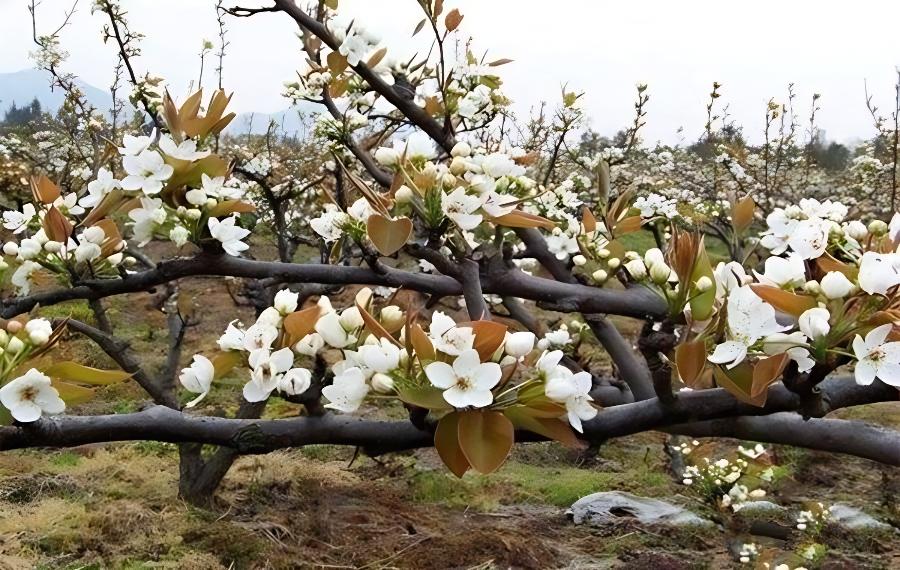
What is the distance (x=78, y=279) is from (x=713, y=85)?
495 cm

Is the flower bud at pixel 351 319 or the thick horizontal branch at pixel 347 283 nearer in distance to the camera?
the flower bud at pixel 351 319

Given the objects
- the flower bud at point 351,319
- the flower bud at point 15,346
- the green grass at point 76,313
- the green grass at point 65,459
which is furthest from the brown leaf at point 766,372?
the green grass at point 76,313

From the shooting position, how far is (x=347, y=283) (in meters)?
1.45

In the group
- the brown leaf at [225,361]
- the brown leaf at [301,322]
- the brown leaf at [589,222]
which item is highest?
the brown leaf at [589,222]

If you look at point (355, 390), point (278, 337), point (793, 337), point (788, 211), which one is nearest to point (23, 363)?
point (278, 337)

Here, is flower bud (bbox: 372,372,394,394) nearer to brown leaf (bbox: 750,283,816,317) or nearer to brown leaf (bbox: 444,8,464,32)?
brown leaf (bbox: 750,283,816,317)

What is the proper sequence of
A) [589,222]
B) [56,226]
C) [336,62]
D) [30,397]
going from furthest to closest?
[336,62], [589,222], [56,226], [30,397]

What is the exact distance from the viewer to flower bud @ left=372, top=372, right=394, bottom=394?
31.1 inches

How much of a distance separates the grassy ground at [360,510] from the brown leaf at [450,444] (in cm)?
196

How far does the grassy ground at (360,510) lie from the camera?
3.47 m

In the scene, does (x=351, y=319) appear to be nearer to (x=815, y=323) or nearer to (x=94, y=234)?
(x=815, y=323)

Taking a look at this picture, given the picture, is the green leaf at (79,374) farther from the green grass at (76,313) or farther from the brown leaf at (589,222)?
the green grass at (76,313)

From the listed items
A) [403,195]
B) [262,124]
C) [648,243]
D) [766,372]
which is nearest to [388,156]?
[403,195]

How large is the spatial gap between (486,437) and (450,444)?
0.04 meters
